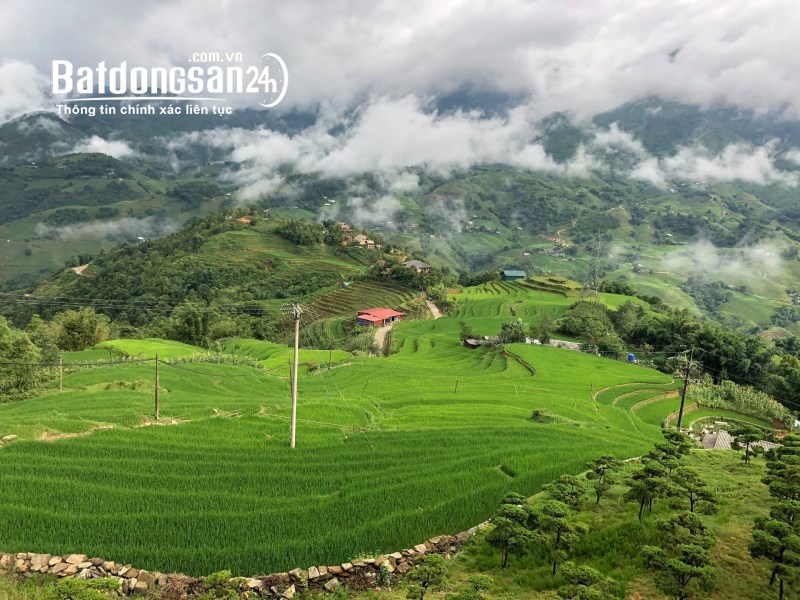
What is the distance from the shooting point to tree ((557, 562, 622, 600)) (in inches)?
343

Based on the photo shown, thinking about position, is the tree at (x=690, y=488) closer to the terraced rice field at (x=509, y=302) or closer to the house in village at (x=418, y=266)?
the terraced rice field at (x=509, y=302)

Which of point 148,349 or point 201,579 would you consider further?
point 148,349

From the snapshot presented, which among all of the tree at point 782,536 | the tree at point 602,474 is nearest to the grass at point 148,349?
the tree at point 602,474

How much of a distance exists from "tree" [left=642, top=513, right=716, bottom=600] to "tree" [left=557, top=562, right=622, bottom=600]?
3.85 feet

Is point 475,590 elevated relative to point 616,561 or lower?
elevated

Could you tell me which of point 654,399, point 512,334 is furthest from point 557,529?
point 512,334

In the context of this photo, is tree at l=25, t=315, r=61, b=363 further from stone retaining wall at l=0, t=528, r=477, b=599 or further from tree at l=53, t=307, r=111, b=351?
stone retaining wall at l=0, t=528, r=477, b=599

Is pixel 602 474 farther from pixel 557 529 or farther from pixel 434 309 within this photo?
pixel 434 309

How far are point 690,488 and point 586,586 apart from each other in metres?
5.80

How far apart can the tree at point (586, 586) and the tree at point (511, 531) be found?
1.58m

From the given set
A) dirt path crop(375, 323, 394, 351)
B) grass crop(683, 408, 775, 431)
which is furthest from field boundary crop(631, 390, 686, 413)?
dirt path crop(375, 323, 394, 351)

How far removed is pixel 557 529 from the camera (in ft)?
37.9

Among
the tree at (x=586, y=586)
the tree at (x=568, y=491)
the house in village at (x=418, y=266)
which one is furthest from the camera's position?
the house in village at (x=418, y=266)

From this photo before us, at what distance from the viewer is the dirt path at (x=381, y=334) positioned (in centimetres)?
6766
